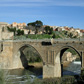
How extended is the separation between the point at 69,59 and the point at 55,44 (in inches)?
858

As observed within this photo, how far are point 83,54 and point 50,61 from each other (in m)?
6.15

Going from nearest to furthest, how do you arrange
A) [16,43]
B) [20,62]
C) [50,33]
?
1. [16,43]
2. [20,62]
3. [50,33]

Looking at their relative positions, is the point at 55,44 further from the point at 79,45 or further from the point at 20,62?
the point at 20,62

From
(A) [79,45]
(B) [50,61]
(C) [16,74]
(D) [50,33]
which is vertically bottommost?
(C) [16,74]

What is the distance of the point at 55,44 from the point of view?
30750mm

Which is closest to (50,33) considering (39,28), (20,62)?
(39,28)

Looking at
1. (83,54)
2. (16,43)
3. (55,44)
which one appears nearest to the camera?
(83,54)

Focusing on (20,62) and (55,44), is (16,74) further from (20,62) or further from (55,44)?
(55,44)

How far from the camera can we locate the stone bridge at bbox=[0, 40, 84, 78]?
2904 centimetres

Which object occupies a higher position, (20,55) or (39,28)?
(39,28)

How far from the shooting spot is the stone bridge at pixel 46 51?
95.3 feet

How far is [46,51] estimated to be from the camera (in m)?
32.0

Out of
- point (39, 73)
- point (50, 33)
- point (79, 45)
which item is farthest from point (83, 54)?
point (50, 33)

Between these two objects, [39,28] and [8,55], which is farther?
[39,28]
